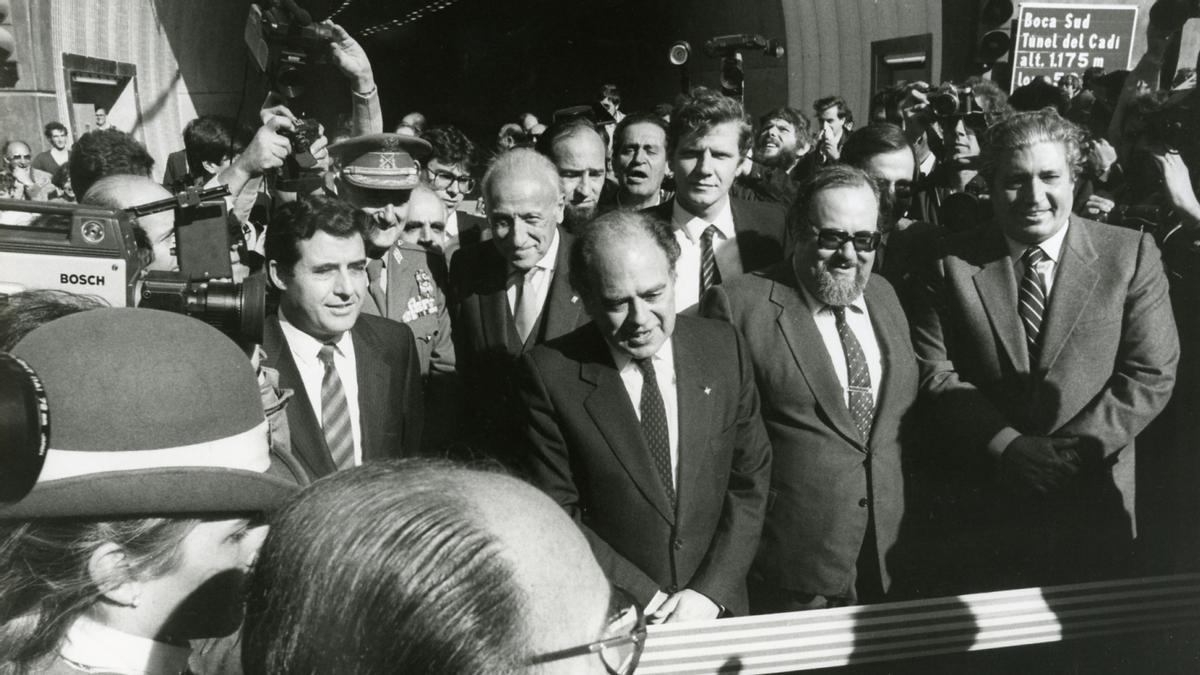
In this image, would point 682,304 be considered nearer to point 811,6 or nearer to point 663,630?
point 663,630

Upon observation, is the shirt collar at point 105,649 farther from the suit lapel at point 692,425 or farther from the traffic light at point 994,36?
the traffic light at point 994,36

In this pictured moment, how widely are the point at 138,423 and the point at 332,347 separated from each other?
2.00 meters

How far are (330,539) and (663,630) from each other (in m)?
1.73

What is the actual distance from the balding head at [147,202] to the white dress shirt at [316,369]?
0.40 metres

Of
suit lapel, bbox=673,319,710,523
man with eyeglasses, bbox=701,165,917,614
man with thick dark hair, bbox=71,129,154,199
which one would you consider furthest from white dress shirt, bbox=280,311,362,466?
man with thick dark hair, bbox=71,129,154,199

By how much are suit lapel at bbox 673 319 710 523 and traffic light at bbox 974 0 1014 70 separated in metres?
6.64

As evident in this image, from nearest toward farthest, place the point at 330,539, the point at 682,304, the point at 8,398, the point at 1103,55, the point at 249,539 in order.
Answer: the point at 330,539
the point at 8,398
the point at 249,539
the point at 682,304
the point at 1103,55

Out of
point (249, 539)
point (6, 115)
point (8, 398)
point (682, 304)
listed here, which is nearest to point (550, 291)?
point (682, 304)

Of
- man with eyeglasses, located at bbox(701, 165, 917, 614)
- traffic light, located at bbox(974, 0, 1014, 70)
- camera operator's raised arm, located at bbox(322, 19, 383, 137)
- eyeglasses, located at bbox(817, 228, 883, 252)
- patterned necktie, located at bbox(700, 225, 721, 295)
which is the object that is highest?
traffic light, located at bbox(974, 0, 1014, 70)

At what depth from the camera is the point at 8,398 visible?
3.62 feet

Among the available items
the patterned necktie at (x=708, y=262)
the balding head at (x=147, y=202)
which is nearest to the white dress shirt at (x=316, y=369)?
the balding head at (x=147, y=202)

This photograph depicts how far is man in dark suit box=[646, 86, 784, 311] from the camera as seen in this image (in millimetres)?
3824

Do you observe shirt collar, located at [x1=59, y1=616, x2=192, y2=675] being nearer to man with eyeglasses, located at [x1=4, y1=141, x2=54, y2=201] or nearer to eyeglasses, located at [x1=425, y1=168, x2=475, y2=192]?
eyeglasses, located at [x1=425, y1=168, x2=475, y2=192]

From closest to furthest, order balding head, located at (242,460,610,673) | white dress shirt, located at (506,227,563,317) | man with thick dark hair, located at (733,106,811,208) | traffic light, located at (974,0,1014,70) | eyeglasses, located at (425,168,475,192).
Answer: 1. balding head, located at (242,460,610,673)
2. white dress shirt, located at (506,227,563,317)
3. eyeglasses, located at (425,168,475,192)
4. man with thick dark hair, located at (733,106,811,208)
5. traffic light, located at (974,0,1014,70)
